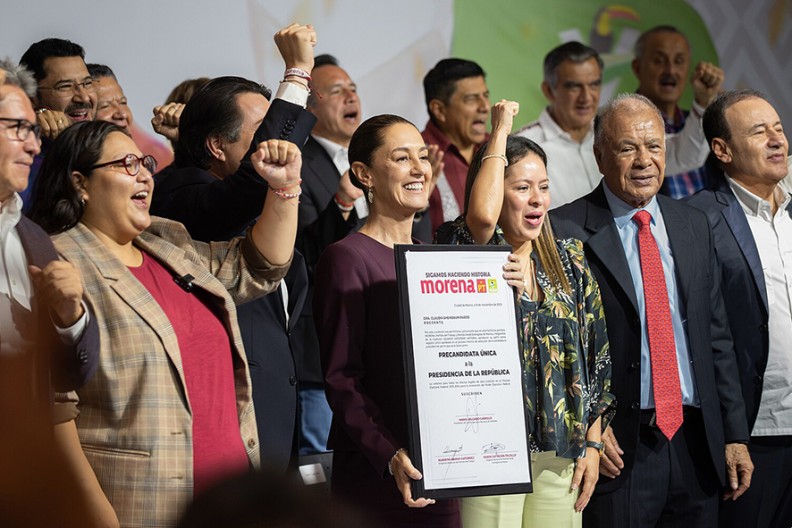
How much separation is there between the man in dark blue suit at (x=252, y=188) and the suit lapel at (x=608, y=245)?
978 millimetres

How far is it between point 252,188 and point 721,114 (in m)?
2.19

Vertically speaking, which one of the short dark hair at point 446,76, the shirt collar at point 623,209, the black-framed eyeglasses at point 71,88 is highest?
the short dark hair at point 446,76

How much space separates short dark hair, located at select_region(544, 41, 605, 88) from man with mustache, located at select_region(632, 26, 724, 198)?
1.51 feet

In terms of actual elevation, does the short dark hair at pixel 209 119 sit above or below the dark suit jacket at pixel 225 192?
above

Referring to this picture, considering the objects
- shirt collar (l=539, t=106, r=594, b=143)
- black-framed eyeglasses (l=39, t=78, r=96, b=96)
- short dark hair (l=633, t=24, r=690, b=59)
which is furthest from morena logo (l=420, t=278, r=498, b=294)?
short dark hair (l=633, t=24, r=690, b=59)

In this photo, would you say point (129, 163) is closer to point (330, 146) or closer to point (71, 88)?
point (71, 88)

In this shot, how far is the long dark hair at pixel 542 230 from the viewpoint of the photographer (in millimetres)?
3475

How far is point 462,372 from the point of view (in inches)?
118

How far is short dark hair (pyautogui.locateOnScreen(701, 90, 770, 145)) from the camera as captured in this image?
4.41 meters

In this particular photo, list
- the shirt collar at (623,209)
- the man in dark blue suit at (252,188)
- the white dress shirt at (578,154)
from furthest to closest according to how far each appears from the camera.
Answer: the white dress shirt at (578,154) → the shirt collar at (623,209) → the man in dark blue suit at (252,188)

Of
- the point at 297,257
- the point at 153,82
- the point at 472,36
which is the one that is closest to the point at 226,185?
the point at 297,257

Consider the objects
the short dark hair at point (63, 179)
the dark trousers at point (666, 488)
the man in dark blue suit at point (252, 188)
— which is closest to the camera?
the short dark hair at point (63, 179)

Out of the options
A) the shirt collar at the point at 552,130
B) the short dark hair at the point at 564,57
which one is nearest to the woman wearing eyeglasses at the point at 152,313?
the shirt collar at the point at 552,130

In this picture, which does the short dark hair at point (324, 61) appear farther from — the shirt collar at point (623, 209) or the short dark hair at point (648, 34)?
the short dark hair at point (648, 34)
